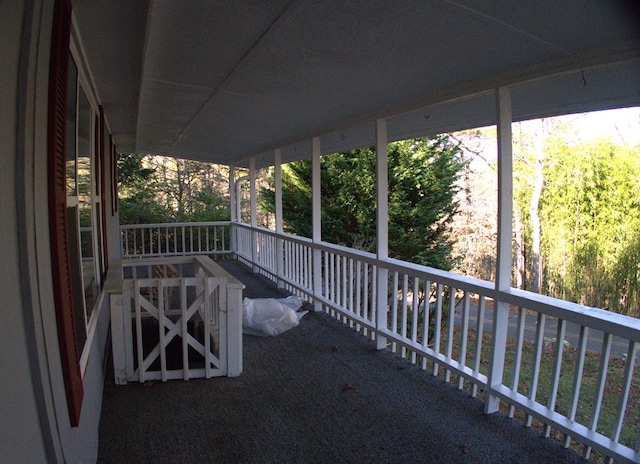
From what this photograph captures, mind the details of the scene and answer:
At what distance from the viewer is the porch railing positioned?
223cm

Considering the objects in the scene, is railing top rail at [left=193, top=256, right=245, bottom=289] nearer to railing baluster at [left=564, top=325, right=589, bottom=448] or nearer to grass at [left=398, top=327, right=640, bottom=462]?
grass at [left=398, top=327, right=640, bottom=462]

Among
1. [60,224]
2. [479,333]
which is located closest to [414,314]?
[479,333]

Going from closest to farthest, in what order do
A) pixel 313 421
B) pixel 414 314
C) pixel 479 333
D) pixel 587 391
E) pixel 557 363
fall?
1. pixel 557 363
2. pixel 313 421
3. pixel 479 333
4. pixel 414 314
5. pixel 587 391

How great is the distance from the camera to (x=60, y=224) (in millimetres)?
1446

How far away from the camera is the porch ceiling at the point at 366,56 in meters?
1.79

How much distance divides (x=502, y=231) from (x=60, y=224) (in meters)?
2.52

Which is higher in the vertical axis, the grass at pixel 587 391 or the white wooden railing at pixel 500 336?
the white wooden railing at pixel 500 336

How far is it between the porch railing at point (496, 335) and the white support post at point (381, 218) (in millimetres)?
14

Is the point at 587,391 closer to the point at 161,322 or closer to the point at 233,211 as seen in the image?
the point at 161,322

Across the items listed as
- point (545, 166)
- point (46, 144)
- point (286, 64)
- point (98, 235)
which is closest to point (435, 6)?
point (286, 64)

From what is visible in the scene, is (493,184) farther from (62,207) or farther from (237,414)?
(62,207)

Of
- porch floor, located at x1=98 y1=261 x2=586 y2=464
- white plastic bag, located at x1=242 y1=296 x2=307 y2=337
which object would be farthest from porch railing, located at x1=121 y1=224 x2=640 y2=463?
white plastic bag, located at x1=242 y1=296 x2=307 y2=337

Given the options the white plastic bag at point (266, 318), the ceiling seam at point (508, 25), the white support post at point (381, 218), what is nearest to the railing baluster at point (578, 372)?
the ceiling seam at point (508, 25)

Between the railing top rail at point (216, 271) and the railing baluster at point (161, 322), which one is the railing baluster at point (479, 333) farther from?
the railing baluster at point (161, 322)
